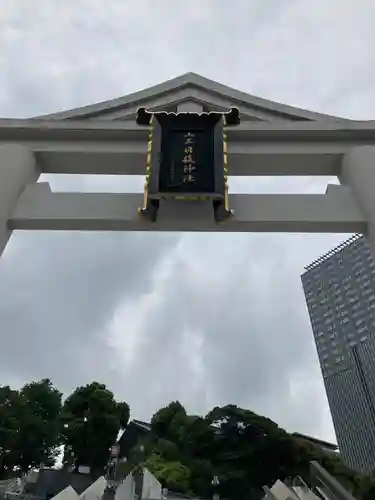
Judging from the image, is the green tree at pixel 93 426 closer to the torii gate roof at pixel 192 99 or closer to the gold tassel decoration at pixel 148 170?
the torii gate roof at pixel 192 99

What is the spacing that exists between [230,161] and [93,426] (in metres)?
18.7

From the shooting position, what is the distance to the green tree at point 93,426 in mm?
20672

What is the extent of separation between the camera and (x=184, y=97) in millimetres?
5418

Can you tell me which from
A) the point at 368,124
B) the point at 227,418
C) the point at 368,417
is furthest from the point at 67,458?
the point at 368,124

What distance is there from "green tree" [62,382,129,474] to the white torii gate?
1800 centimetres

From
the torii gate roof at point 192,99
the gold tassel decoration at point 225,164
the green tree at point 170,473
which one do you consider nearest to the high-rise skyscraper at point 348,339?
the green tree at point 170,473

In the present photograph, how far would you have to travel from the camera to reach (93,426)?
20859 mm

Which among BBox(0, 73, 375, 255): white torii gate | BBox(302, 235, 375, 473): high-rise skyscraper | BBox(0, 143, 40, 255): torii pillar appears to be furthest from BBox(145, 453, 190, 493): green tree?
BBox(302, 235, 375, 473): high-rise skyscraper

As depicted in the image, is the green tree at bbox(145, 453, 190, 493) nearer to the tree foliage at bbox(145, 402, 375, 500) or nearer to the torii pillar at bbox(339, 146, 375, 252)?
the tree foliage at bbox(145, 402, 375, 500)

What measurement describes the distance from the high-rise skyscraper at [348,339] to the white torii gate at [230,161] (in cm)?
2496

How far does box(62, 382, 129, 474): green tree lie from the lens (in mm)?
20672

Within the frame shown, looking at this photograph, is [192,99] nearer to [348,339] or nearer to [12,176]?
[12,176]

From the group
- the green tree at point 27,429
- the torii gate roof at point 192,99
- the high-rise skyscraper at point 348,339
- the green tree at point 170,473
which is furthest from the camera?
the high-rise skyscraper at point 348,339

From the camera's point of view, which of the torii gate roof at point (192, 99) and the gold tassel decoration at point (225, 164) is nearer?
the gold tassel decoration at point (225, 164)
